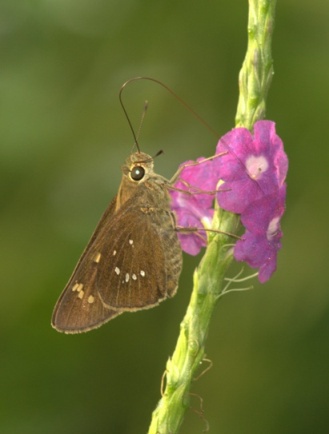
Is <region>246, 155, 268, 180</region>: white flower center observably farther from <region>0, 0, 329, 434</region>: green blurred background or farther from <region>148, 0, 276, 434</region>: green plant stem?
<region>0, 0, 329, 434</region>: green blurred background

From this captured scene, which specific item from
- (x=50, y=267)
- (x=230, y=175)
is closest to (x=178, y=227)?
(x=230, y=175)

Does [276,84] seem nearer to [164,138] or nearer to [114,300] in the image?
[164,138]

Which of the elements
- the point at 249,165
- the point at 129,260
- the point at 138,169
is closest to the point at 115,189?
the point at 138,169

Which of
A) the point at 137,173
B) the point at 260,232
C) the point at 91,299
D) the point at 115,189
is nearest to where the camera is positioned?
the point at 260,232

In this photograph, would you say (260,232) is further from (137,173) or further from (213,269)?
(137,173)

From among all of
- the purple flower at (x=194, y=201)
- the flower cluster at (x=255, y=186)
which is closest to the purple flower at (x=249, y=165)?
the flower cluster at (x=255, y=186)

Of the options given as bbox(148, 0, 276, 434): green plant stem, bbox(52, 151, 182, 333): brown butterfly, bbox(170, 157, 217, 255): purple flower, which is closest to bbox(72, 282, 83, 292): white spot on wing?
bbox(52, 151, 182, 333): brown butterfly

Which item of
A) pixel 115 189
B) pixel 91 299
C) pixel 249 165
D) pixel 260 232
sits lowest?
pixel 91 299
